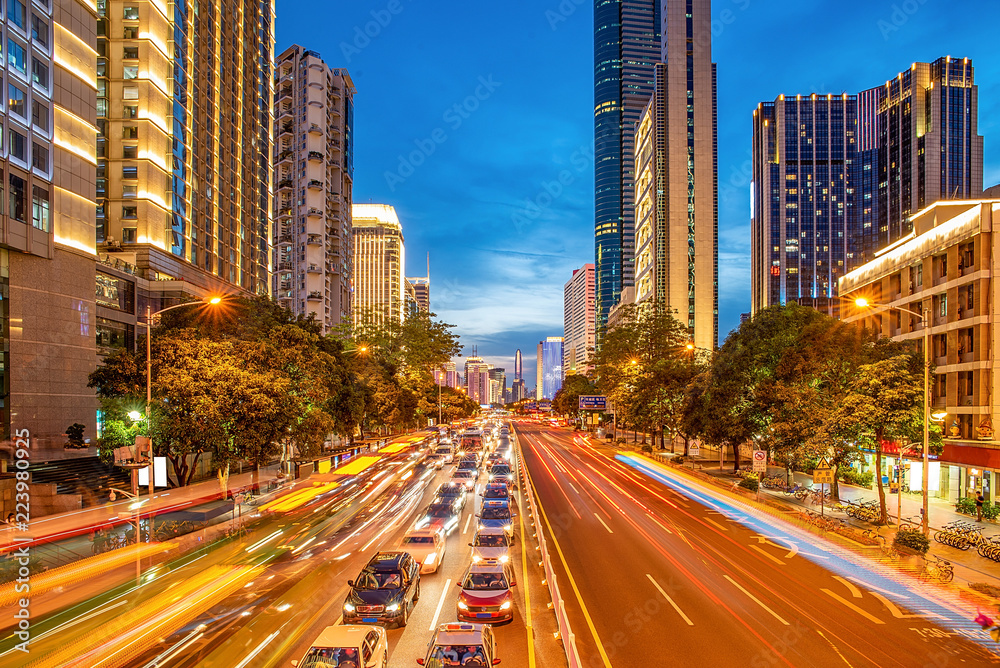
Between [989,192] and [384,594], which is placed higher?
[989,192]

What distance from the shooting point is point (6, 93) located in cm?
3544

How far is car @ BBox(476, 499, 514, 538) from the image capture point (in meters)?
24.9

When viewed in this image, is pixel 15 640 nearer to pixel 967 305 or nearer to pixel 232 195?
pixel 967 305

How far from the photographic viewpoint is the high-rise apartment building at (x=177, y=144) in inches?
2267

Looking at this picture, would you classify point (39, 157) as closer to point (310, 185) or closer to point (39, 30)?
point (39, 30)

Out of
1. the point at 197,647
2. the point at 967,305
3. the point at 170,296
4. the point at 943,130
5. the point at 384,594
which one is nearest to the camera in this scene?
the point at 197,647

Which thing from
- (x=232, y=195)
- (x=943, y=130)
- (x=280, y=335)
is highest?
(x=943, y=130)

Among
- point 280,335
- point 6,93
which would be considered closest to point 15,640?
point 280,335

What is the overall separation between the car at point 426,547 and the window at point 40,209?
109 ft

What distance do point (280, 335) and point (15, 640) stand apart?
23.4m

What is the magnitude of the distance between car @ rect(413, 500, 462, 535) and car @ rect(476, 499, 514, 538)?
66.2 inches

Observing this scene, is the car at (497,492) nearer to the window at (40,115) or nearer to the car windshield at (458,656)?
the car windshield at (458,656)

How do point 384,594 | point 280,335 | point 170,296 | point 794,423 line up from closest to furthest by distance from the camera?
point 384,594, point 794,423, point 280,335, point 170,296

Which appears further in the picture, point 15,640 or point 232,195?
point 232,195
